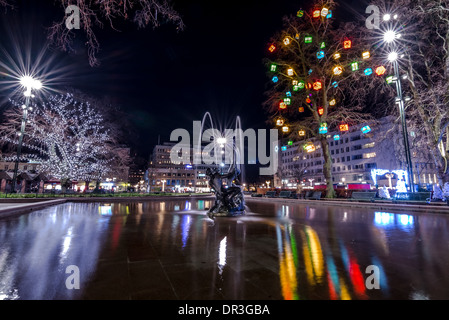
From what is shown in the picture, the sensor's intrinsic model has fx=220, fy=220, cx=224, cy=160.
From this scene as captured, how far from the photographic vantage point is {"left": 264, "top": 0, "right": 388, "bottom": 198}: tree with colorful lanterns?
→ 2075 centimetres

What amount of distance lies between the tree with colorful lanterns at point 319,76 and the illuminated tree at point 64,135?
21.2m

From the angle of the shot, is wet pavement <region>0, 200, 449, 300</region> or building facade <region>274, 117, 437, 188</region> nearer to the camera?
wet pavement <region>0, 200, 449, 300</region>

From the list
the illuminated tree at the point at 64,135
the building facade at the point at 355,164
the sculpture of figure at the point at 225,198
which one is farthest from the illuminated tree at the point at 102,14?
the building facade at the point at 355,164

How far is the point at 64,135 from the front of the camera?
82.3ft

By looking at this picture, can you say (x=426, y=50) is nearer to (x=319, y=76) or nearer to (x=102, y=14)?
(x=319, y=76)

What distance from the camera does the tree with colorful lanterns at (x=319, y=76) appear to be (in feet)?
68.1

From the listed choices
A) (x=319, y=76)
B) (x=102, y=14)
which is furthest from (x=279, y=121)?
(x=102, y=14)

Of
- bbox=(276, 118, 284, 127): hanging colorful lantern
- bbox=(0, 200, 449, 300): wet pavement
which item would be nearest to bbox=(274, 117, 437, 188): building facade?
bbox=(276, 118, 284, 127): hanging colorful lantern

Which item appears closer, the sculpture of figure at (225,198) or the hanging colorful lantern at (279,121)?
the sculpture of figure at (225,198)

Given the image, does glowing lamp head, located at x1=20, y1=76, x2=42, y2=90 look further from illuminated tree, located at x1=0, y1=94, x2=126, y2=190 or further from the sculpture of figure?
the sculpture of figure

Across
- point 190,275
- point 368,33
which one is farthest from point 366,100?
point 190,275

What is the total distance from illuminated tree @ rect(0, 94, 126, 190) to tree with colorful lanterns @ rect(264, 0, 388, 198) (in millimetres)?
21173

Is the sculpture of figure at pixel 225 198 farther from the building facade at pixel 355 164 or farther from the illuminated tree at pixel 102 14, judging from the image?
the building facade at pixel 355 164

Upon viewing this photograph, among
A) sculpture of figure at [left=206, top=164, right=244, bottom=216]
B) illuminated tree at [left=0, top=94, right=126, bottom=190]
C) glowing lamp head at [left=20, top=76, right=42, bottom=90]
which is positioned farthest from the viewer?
illuminated tree at [left=0, top=94, right=126, bottom=190]
